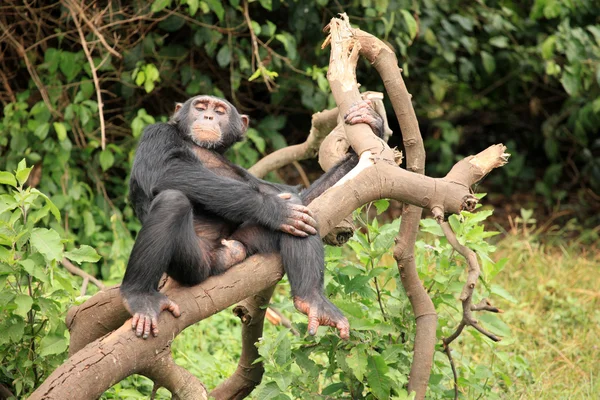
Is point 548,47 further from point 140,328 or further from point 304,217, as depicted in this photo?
point 140,328

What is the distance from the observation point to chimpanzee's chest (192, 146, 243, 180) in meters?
4.45

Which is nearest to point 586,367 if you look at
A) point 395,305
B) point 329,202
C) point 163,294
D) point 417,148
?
point 395,305

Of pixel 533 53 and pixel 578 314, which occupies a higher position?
pixel 533 53

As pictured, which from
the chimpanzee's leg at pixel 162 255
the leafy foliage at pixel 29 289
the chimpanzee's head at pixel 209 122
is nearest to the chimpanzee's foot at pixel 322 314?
the chimpanzee's leg at pixel 162 255

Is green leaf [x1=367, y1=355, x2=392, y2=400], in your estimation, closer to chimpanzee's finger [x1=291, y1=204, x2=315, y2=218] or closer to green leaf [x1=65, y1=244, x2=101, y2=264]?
chimpanzee's finger [x1=291, y1=204, x2=315, y2=218]

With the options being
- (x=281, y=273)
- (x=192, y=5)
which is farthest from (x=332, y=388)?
(x=192, y=5)

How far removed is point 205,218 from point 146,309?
987 millimetres

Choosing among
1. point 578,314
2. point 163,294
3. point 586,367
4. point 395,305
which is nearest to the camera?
point 163,294

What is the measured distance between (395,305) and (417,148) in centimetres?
86

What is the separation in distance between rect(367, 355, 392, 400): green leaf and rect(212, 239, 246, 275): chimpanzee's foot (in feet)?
2.60

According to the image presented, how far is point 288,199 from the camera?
4.11 m

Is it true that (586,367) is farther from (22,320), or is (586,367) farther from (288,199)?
(22,320)

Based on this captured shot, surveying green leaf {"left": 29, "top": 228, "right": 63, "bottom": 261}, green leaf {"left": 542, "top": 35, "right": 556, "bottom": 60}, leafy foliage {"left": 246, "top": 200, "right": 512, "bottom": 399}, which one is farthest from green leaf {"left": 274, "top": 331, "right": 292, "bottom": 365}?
green leaf {"left": 542, "top": 35, "right": 556, "bottom": 60}

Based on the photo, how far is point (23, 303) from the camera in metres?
3.66
